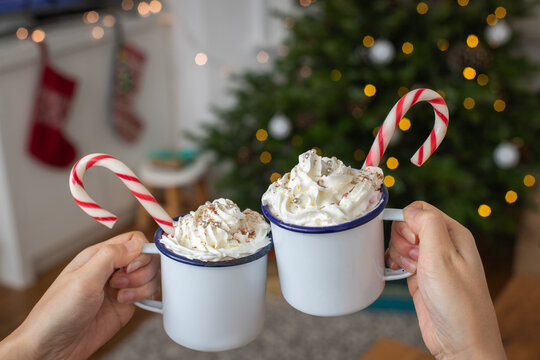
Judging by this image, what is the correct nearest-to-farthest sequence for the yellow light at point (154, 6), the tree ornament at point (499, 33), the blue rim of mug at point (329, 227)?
the blue rim of mug at point (329, 227)
the tree ornament at point (499, 33)
the yellow light at point (154, 6)

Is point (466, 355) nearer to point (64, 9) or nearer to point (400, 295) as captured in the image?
point (400, 295)

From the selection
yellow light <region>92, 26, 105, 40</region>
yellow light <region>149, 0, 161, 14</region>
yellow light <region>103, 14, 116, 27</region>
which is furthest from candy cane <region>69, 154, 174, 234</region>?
yellow light <region>149, 0, 161, 14</region>

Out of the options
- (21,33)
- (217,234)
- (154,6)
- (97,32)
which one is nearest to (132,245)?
(217,234)

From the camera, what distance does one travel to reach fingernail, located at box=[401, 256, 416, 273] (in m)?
1.04

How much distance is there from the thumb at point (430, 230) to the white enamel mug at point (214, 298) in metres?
0.25

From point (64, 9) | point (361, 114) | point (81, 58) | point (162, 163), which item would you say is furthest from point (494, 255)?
point (64, 9)

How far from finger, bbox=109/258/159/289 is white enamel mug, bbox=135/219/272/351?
121 millimetres

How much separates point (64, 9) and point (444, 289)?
2.67 meters

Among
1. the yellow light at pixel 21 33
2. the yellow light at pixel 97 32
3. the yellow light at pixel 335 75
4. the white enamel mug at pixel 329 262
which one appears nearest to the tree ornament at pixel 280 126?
the yellow light at pixel 335 75

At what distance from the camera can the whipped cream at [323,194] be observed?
90cm

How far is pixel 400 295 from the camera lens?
2.54 meters

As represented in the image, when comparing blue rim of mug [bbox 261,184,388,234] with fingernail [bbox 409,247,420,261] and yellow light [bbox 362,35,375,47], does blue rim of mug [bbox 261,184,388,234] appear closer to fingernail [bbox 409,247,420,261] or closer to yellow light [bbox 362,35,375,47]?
fingernail [bbox 409,247,420,261]

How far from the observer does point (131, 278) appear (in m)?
1.08

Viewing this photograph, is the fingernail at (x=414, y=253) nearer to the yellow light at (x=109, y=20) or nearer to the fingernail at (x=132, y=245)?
the fingernail at (x=132, y=245)
